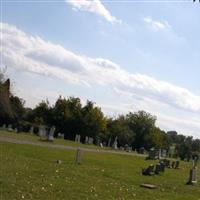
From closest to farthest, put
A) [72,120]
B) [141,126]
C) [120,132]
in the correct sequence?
[72,120], [120,132], [141,126]

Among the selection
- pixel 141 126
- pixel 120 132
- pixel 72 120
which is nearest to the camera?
pixel 72 120

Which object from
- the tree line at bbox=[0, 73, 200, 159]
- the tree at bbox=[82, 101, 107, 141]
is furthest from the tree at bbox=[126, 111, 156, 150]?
the tree at bbox=[82, 101, 107, 141]

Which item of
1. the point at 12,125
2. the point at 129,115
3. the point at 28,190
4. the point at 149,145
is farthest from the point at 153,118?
the point at 28,190

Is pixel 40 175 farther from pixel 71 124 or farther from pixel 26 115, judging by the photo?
pixel 26 115

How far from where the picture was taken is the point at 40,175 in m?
19.1

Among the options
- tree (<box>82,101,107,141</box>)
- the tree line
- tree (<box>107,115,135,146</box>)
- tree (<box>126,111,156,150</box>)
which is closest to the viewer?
the tree line

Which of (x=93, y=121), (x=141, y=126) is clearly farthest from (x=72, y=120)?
(x=141, y=126)

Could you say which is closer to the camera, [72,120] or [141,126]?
[72,120]

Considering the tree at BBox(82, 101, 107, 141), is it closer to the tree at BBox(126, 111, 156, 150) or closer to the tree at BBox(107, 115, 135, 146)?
the tree at BBox(107, 115, 135, 146)

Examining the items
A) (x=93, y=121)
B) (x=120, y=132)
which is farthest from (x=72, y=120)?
(x=120, y=132)

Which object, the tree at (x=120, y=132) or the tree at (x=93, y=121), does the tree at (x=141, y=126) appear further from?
the tree at (x=93, y=121)

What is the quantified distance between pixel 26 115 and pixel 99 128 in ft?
58.8

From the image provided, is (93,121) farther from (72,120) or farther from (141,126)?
(141,126)

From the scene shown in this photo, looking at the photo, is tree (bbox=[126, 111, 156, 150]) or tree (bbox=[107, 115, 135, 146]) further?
tree (bbox=[126, 111, 156, 150])
